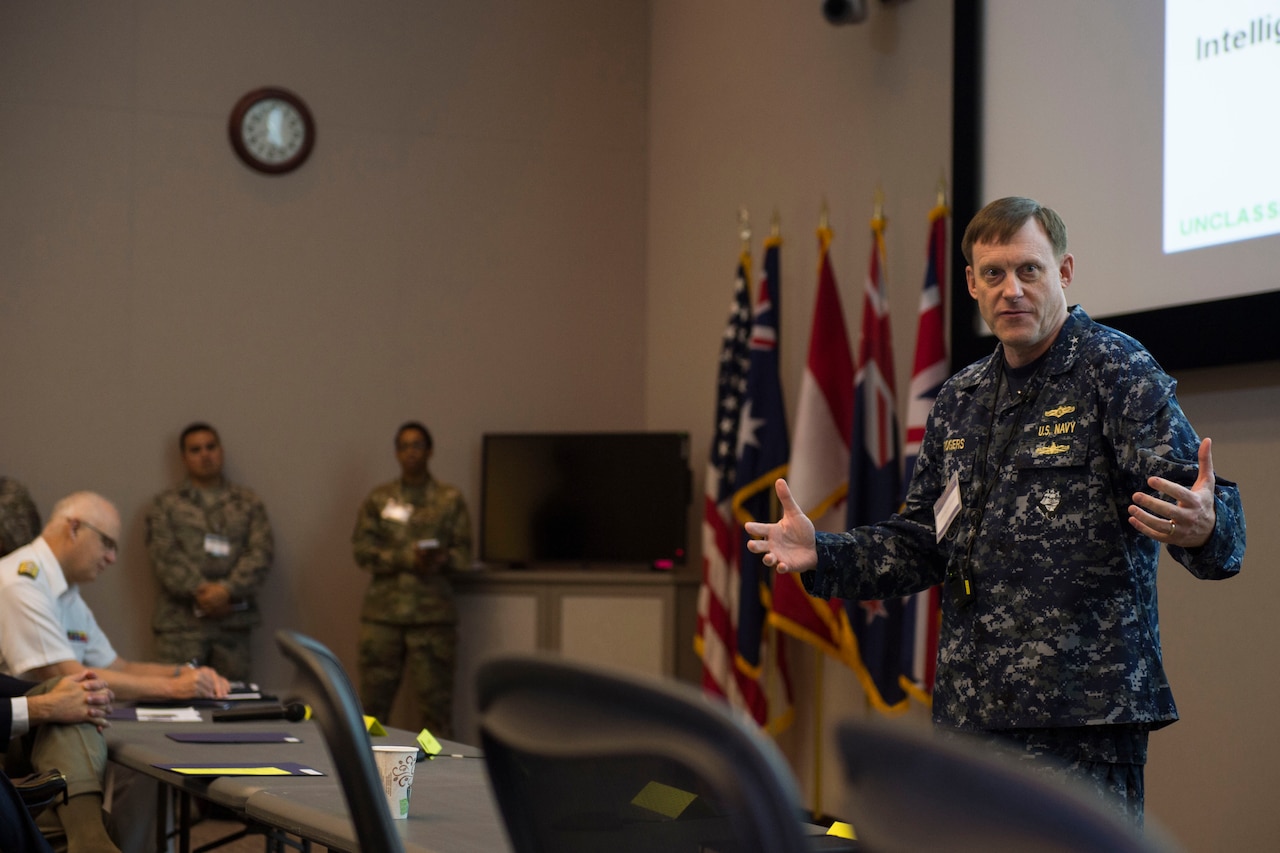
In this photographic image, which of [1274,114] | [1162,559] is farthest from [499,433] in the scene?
[1274,114]

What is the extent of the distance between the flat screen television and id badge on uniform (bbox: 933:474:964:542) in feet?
13.8

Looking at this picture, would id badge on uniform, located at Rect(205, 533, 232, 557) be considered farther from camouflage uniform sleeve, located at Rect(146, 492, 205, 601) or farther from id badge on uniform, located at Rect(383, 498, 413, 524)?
id badge on uniform, located at Rect(383, 498, 413, 524)

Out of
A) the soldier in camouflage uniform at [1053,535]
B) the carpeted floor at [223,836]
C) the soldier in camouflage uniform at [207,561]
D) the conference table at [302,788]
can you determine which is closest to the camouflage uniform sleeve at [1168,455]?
the soldier in camouflage uniform at [1053,535]

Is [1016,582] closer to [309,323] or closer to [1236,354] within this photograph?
[1236,354]

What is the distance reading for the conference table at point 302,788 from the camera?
6.45 ft

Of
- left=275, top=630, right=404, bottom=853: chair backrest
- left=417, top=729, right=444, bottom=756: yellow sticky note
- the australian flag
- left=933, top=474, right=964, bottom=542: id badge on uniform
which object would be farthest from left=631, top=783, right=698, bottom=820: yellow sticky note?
the australian flag

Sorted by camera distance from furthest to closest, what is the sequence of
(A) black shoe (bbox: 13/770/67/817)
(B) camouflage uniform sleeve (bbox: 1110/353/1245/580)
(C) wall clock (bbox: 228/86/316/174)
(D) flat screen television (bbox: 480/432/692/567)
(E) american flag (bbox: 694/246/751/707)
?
(C) wall clock (bbox: 228/86/316/174) < (D) flat screen television (bbox: 480/432/692/567) < (E) american flag (bbox: 694/246/751/707) < (A) black shoe (bbox: 13/770/67/817) < (B) camouflage uniform sleeve (bbox: 1110/353/1245/580)

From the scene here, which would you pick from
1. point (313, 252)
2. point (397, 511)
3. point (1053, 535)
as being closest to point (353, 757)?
point (1053, 535)

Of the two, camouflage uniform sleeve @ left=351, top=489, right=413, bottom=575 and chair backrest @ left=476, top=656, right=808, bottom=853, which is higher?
chair backrest @ left=476, top=656, right=808, bottom=853

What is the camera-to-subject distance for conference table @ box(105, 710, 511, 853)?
6.45 feet

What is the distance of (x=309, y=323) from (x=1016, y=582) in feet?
18.0

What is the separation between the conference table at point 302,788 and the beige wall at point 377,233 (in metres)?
3.18

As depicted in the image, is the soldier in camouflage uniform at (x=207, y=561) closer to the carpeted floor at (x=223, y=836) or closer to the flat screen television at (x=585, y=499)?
the carpeted floor at (x=223, y=836)

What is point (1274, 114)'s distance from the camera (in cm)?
336
